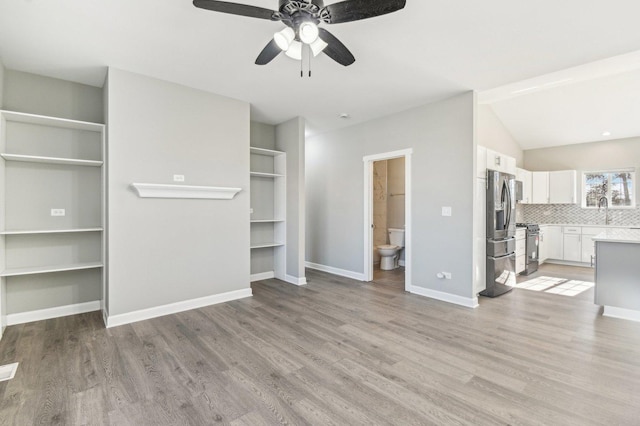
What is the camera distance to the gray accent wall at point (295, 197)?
503 cm

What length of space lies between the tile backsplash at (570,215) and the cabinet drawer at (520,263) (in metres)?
1.99

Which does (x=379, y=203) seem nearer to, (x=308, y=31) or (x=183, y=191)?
(x=183, y=191)

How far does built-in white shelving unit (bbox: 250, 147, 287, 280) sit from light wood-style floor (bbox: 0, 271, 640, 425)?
1.58m

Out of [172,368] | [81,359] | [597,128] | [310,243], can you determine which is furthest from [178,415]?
[597,128]

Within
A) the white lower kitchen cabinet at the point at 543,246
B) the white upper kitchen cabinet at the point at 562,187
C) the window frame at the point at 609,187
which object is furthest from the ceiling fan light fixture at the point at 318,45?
the window frame at the point at 609,187

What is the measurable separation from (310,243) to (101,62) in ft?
14.3

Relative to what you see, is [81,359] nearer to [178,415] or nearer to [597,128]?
[178,415]

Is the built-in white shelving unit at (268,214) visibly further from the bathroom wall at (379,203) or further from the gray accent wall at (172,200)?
the bathroom wall at (379,203)

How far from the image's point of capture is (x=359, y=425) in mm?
1775

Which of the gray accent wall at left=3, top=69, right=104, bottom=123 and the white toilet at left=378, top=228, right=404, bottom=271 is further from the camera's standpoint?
the white toilet at left=378, top=228, right=404, bottom=271

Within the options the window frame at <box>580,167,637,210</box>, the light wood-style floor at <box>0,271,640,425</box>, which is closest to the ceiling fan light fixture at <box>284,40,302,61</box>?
the light wood-style floor at <box>0,271,640,425</box>

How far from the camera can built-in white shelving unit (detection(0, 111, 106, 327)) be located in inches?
128

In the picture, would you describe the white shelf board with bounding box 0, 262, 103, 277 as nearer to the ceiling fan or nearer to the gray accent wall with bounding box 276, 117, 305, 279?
the gray accent wall with bounding box 276, 117, 305, 279

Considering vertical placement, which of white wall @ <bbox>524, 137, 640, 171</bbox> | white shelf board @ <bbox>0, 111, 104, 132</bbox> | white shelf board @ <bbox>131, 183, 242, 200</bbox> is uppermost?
white wall @ <bbox>524, 137, 640, 171</bbox>
